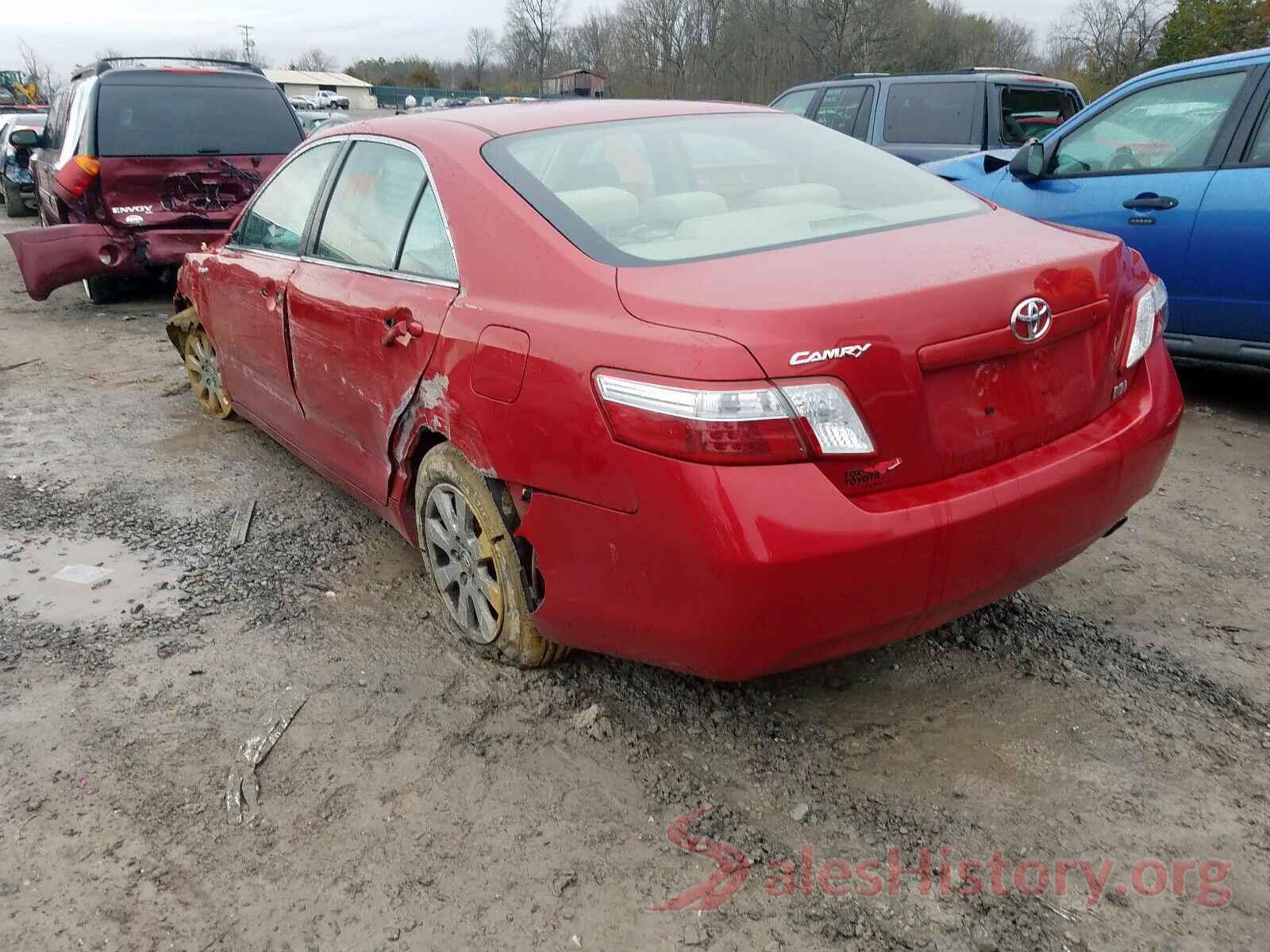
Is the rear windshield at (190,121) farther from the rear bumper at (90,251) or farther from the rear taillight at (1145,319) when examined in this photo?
the rear taillight at (1145,319)

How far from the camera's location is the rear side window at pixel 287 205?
146 inches

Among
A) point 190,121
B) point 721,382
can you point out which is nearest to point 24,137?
point 190,121

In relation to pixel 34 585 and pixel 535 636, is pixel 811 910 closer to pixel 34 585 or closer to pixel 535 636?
pixel 535 636

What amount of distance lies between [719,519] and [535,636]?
0.97m

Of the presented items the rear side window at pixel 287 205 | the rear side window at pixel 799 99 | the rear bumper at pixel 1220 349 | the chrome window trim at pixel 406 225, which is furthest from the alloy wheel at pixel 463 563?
the rear side window at pixel 799 99

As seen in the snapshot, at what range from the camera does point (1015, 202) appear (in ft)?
18.6

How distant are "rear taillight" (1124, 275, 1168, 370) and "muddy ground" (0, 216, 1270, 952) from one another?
2.98ft

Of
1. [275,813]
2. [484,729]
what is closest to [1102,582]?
[484,729]

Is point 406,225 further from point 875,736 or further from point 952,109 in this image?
point 952,109

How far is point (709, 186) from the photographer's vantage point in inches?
116

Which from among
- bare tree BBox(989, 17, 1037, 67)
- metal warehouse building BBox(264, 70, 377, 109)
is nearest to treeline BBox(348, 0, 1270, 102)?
bare tree BBox(989, 17, 1037, 67)

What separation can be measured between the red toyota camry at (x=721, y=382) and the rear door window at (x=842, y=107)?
682 centimetres

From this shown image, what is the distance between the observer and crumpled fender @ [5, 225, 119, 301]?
671 cm

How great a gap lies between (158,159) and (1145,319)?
24.3 ft
